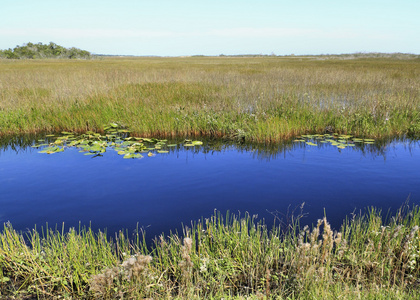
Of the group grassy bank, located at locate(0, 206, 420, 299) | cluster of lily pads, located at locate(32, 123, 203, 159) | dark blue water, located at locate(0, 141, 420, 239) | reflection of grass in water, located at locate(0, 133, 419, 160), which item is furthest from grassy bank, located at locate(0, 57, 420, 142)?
grassy bank, located at locate(0, 206, 420, 299)

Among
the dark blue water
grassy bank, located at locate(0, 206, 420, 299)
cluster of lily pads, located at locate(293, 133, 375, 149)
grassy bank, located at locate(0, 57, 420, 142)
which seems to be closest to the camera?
grassy bank, located at locate(0, 206, 420, 299)

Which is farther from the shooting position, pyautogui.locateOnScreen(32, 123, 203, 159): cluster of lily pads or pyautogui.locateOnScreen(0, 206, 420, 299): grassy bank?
pyautogui.locateOnScreen(32, 123, 203, 159): cluster of lily pads

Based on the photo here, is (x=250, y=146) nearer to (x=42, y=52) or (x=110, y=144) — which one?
(x=110, y=144)

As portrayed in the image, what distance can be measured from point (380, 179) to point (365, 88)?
408 inches

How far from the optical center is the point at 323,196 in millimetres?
5734

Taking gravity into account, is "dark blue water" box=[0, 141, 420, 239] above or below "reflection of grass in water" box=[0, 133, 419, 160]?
below

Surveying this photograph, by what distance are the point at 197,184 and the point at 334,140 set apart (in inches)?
197

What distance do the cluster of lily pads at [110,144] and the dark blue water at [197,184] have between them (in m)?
0.27

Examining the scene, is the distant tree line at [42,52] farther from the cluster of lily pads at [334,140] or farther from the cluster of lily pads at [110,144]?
the cluster of lily pads at [334,140]

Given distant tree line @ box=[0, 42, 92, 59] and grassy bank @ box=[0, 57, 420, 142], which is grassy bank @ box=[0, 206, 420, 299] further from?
distant tree line @ box=[0, 42, 92, 59]

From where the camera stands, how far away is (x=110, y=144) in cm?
905

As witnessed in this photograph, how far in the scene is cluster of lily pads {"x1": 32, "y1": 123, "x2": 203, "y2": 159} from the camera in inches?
333

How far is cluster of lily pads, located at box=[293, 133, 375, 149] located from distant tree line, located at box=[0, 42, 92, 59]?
10038 centimetres

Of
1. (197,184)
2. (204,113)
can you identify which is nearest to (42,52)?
(204,113)
